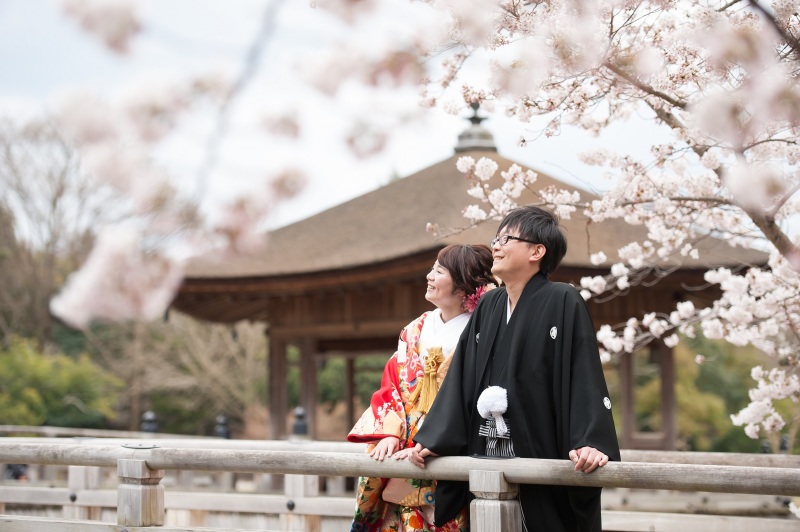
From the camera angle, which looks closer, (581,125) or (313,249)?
(581,125)

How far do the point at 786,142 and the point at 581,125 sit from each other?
3.83ft

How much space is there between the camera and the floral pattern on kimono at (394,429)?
317 cm

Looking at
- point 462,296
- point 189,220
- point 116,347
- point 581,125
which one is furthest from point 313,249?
point 116,347

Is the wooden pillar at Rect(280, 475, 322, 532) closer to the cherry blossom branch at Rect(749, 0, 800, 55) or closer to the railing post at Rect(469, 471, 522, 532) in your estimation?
the railing post at Rect(469, 471, 522, 532)

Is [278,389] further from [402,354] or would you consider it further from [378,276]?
[402,354]

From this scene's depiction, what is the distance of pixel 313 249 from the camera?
10164mm

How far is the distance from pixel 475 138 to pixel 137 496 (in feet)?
23.1

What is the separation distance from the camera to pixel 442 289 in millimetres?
3252

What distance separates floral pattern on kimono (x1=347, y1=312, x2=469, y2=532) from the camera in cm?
317

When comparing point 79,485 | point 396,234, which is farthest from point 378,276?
point 79,485

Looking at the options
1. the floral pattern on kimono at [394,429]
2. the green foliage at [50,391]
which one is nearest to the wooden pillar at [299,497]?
the floral pattern on kimono at [394,429]

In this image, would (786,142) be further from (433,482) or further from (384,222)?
(384,222)

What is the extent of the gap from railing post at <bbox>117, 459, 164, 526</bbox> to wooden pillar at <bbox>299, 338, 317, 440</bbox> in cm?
674

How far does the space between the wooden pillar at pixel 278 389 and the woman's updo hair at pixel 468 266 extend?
7.44 m
